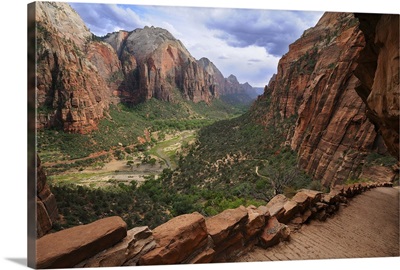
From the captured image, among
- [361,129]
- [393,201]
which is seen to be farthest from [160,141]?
[393,201]

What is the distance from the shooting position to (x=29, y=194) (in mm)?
4023

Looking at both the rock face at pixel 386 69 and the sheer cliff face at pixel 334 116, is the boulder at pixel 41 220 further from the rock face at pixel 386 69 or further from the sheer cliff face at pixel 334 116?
the sheer cliff face at pixel 334 116

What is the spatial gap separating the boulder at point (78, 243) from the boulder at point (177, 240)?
1.45 ft

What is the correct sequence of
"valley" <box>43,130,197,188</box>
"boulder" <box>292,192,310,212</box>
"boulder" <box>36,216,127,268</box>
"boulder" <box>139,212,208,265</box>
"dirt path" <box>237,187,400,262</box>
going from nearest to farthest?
"boulder" <box>36,216,127,268</box>, "boulder" <box>139,212,208,265</box>, "dirt path" <box>237,187,400,262</box>, "boulder" <box>292,192,310,212</box>, "valley" <box>43,130,197,188</box>

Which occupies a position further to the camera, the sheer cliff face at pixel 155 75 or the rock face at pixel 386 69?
the sheer cliff face at pixel 155 75

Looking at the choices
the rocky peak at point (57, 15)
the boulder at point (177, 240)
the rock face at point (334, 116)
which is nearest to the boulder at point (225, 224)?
the boulder at point (177, 240)

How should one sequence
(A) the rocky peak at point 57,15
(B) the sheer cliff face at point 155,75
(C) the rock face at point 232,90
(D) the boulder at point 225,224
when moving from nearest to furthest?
(D) the boulder at point 225,224, (A) the rocky peak at point 57,15, (C) the rock face at point 232,90, (B) the sheer cliff face at point 155,75

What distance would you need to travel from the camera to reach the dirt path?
4375mm

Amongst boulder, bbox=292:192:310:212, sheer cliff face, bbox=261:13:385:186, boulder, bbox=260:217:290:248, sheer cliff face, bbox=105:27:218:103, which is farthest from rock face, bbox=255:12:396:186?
sheer cliff face, bbox=105:27:218:103

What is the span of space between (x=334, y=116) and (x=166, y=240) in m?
12.0

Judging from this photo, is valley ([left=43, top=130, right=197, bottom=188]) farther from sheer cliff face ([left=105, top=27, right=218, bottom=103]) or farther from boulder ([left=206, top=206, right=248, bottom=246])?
sheer cliff face ([left=105, top=27, right=218, bottom=103])

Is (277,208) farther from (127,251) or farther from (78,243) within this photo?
(78,243)

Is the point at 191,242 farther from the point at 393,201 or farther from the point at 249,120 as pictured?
the point at 249,120

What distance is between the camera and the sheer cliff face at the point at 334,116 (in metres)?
11.1
